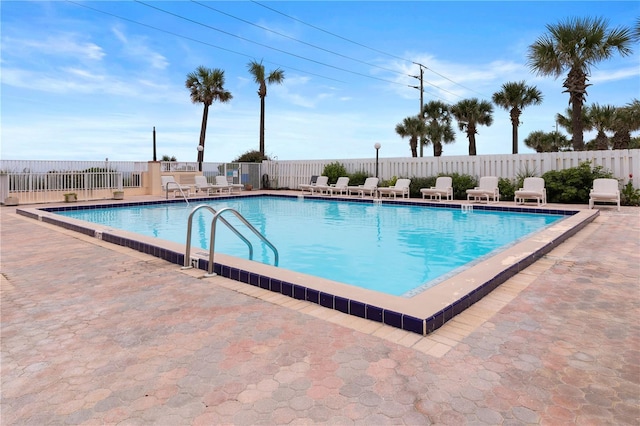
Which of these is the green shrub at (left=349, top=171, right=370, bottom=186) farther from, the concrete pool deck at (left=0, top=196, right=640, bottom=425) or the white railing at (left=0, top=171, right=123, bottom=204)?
the concrete pool deck at (left=0, top=196, right=640, bottom=425)

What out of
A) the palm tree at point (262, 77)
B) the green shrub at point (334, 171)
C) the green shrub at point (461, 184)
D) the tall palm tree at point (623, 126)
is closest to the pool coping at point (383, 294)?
the green shrub at point (461, 184)

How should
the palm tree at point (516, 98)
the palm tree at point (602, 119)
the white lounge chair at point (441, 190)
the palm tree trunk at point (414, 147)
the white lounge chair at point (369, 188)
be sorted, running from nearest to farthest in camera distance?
1. the white lounge chair at point (441, 190)
2. the white lounge chair at point (369, 188)
3. the palm tree at point (602, 119)
4. the palm tree at point (516, 98)
5. the palm tree trunk at point (414, 147)

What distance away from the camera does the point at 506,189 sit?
13.8m

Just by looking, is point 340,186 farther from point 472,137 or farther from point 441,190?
point 472,137

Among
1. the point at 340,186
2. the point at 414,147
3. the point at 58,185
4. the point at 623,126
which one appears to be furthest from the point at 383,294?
the point at 623,126

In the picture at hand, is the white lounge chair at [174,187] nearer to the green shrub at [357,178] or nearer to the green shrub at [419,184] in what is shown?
the green shrub at [357,178]

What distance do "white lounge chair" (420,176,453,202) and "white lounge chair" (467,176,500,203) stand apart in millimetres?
747

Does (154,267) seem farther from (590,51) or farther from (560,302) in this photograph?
(590,51)

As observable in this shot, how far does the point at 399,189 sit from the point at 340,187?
280 cm

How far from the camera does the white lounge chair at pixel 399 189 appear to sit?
1517cm

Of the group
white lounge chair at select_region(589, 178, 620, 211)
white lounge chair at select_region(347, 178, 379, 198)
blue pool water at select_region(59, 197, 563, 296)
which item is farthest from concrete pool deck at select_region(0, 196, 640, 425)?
white lounge chair at select_region(347, 178, 379, 198)

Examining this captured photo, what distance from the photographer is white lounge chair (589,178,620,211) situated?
→ 1080 cm

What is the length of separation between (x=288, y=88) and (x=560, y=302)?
25647 millimetres

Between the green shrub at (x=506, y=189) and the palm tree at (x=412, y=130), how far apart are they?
12861mm
